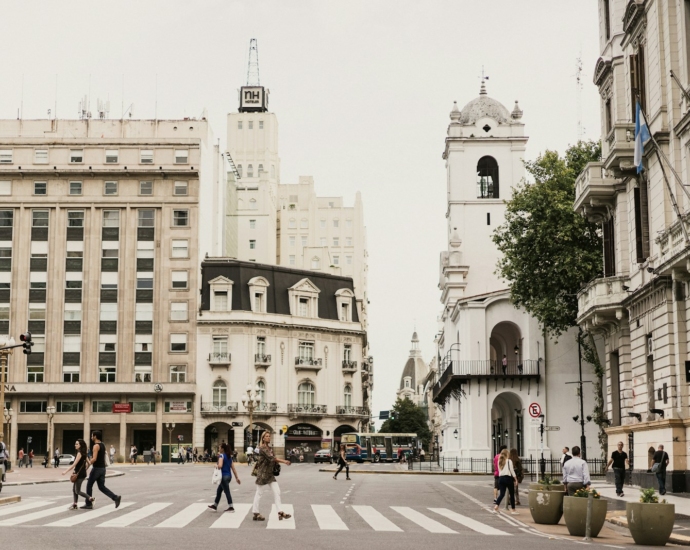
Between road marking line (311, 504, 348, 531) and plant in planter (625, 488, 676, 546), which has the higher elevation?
plant in planter (625, 488, 676, 546)

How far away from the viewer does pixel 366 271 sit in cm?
15425

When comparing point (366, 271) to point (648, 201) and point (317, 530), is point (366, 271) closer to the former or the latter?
point (648, 201)

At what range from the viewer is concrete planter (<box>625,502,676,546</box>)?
17.7 meters

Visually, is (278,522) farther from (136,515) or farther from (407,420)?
(407,420)

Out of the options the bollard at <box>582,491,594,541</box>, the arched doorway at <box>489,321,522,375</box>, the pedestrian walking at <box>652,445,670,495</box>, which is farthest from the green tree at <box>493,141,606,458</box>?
the bollard at <box>582,491,594,541</box>

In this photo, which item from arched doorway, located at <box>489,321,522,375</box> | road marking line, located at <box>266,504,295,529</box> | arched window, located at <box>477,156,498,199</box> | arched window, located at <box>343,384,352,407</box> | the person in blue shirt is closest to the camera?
road marking line, located at <box>266,504,295,529</box>

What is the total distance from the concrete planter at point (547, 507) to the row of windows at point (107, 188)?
75.0 m

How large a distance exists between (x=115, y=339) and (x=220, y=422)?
38.7ft

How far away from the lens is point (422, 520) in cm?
2183

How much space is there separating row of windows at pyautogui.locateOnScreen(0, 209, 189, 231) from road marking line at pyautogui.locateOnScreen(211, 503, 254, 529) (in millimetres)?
70005

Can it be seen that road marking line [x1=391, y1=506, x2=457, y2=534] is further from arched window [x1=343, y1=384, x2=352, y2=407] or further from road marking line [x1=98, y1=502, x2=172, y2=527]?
arched window [x1=343, y1=384, x2=352, y2=407]

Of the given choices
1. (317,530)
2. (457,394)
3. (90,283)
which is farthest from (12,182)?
(317,530)

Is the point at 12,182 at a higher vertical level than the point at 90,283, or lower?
higher

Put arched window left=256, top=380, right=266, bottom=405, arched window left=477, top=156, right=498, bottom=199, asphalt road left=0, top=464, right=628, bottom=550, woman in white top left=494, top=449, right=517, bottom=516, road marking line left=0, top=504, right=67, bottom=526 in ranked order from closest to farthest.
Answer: asphalt road left=0, top=464, right=628, bottom=550
road marking line left=0, top=504, right=67, bottom=526
woman in white top left=494, top=449, right=517, bottom=516
arched window left=477, top=156, right=498, bottom=199
arched window left=256, top=380, right=266, bottom=405
